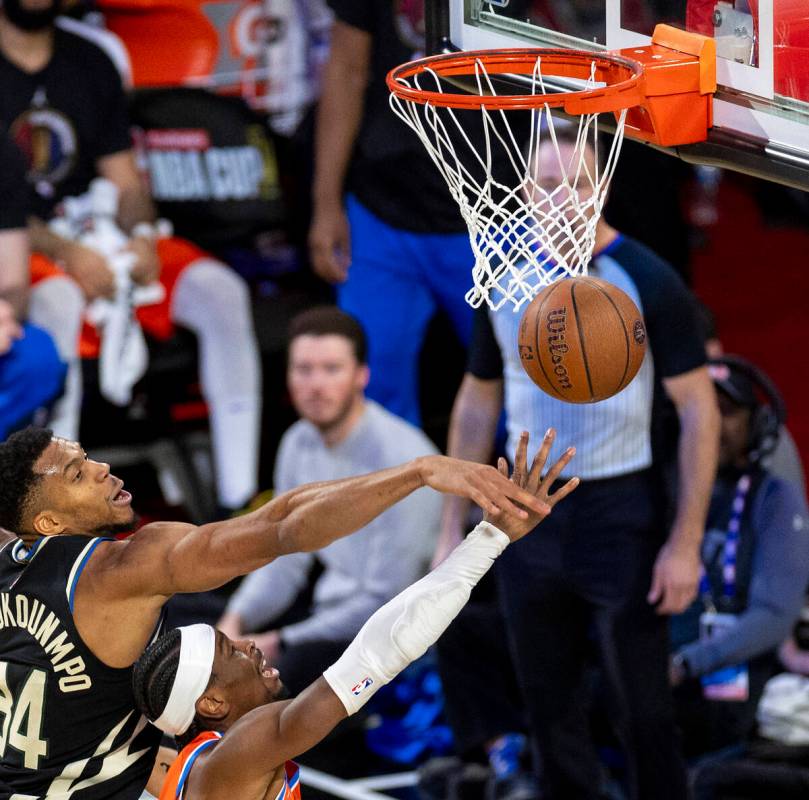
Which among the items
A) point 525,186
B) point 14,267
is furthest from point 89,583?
point 14,267

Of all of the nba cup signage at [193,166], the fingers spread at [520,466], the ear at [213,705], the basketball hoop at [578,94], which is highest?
the basketball hoop at [578,94]

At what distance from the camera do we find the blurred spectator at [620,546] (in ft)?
15.4

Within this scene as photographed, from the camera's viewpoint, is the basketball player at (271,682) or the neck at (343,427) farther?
the neck at (343,427)

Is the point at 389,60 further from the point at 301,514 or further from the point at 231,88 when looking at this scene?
the point at 301,514

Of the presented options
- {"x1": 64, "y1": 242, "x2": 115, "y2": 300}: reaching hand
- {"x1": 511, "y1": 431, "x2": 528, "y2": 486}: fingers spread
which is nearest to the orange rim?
{"x1": 511, "y1": 431, "x2": 528, "y2": 486}: fingers spread

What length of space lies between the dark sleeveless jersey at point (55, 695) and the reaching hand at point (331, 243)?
3.13m

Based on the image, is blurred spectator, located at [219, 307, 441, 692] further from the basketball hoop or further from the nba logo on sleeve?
the nba logo on sleeve

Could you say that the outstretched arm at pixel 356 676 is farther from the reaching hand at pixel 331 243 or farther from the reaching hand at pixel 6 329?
the reaching hand at pixel 6 329

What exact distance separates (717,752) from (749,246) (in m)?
6.18

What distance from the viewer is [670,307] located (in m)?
4.65

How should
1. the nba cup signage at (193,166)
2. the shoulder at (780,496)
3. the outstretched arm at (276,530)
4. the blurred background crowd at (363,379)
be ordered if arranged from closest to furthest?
the outstretched arm at (276,530) → the blurred background crowd at (363,379) → the shoulder at (780,496) → the nba cup signage at (193,166)

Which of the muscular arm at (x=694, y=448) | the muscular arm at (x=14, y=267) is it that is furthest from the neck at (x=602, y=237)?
the muscular arm at (x=14, y=267)

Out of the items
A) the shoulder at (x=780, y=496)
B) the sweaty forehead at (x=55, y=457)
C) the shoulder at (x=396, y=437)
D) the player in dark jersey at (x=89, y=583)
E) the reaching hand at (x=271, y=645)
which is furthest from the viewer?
the shoulder at (x=396, y=437)

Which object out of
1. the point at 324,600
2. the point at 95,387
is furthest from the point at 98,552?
the point at 95,387
